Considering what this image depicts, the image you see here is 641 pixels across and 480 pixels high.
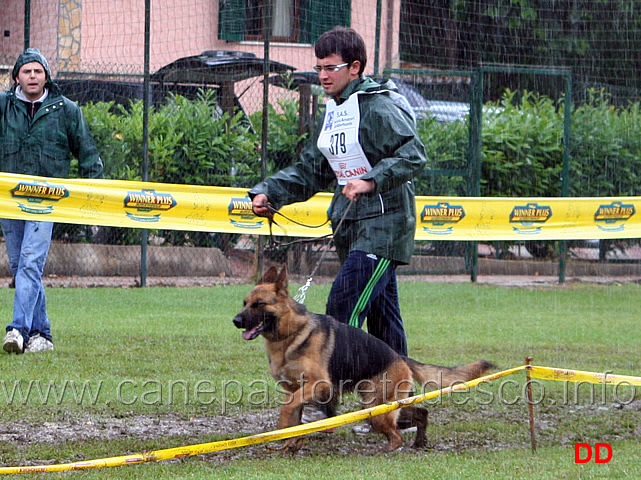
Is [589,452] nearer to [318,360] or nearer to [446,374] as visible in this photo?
[446,374]

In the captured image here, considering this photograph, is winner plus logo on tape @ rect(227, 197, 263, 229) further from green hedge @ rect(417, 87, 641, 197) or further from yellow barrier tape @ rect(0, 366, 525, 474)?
yellow barrier tape @ rect(0, 366, 525, 474)

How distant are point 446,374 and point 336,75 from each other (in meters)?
1.67

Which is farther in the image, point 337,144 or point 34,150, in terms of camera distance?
point 34,150

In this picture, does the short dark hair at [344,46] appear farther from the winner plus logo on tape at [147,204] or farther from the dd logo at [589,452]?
the winner plus logo on tape at [147,204]

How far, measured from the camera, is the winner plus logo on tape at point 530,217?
1135 centimetres

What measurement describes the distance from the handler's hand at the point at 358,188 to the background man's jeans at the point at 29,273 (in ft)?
11.4

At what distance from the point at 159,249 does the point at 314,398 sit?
→ 7368 millimetres

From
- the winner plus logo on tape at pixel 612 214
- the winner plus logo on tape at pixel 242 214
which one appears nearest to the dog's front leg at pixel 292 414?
the winner plus logo on tape at pixel 242 214

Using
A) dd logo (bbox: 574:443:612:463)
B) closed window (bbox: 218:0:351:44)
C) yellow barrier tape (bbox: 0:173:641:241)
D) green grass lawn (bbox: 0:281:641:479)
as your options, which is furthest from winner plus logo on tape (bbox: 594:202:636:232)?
dd logo (bbox: 574:443:612:463)

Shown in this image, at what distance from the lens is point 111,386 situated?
19.2 ft

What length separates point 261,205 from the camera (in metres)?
4.94

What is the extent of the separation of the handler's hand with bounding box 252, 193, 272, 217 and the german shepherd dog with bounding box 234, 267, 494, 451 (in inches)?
14.4

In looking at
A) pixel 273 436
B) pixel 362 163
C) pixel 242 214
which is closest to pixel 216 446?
pixel 273 436

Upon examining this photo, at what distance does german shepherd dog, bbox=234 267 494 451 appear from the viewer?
4566mm
